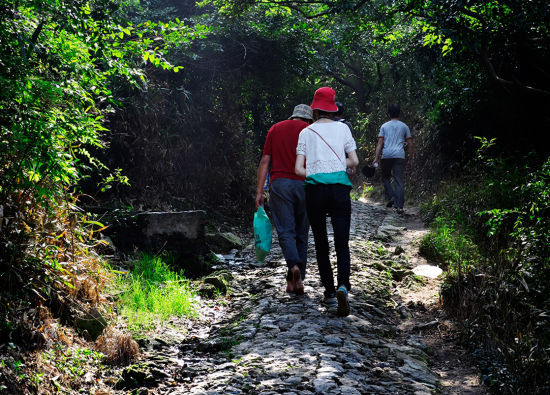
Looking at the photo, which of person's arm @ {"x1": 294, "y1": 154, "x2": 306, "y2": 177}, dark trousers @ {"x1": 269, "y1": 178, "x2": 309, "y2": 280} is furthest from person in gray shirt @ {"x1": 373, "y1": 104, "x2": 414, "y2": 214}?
person's arm @ {"x1": 294, "y1": 154, "x2": 306, "y2": 177}

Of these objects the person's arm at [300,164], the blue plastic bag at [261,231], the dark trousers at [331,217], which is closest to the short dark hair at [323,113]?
the person's arm at [300,164]

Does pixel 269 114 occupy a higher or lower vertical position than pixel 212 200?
higher

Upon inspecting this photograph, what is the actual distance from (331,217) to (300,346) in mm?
1524

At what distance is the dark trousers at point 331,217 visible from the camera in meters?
5.34

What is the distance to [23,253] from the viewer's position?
4.24 metres

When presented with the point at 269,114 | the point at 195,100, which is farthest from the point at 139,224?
the point at 269,114

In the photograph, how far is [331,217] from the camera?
543 cm

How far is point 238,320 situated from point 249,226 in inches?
245

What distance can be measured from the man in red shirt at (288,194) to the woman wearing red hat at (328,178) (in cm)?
49

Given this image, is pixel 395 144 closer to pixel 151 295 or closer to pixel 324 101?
pixel 324 101

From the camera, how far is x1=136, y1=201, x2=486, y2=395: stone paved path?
12.5ft

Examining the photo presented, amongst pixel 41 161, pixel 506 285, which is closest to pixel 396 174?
pixel 506 285

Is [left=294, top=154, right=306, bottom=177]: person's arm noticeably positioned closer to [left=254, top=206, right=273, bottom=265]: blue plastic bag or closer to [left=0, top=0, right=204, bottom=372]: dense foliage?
[left=254, top=206, right=273, bottom=265]: blue plastic bag

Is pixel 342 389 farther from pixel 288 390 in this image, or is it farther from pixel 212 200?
pixel 212 200
